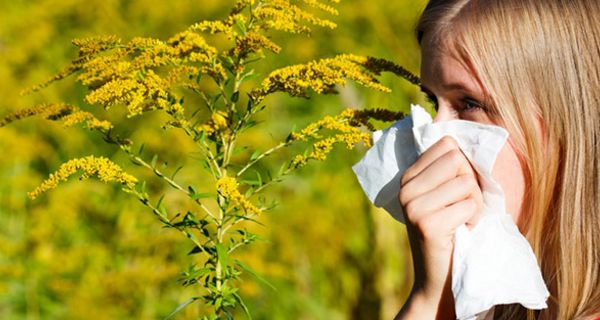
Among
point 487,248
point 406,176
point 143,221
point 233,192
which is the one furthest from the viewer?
point 143,221

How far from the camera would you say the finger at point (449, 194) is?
1649 mm

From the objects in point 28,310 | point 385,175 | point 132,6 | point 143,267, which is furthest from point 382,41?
point 385,175

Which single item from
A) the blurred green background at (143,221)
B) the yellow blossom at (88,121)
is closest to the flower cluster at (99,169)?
the yellow blossom at (88,121)

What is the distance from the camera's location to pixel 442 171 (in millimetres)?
1653

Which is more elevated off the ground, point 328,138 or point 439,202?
point 328,138

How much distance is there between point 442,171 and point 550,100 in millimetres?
265

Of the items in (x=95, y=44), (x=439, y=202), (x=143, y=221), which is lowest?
(x=439, y=202)

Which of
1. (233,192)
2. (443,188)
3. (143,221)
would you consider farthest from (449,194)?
(143,221)

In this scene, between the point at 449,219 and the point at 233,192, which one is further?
the point at 449,219

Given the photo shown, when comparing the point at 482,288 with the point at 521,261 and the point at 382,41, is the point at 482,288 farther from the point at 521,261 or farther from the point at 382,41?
the point at 382,41

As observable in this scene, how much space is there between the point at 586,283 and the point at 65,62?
2.88 meters

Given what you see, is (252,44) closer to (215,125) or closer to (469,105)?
(215,125)

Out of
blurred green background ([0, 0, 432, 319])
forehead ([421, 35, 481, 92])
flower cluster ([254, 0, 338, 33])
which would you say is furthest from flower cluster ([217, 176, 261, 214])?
blurred green background ([0, 0, 432, 319])

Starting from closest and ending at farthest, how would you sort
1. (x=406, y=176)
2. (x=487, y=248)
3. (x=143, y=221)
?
(x=487, y=248) → (x=406, y=176) → (x=143, y=221)
